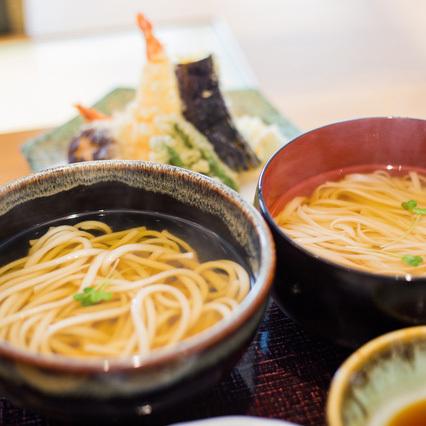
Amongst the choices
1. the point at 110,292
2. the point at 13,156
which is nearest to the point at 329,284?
the point at 110,292

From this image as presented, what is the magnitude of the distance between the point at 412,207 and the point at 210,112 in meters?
0.99

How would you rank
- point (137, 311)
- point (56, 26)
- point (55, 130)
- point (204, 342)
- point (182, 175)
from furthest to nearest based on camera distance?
point (56, 26) → point (55, 130) → point (182, 175) → point (137, 311) → point (204, 342)

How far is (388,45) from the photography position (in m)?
3.79

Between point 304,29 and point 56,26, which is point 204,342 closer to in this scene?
point 304,29

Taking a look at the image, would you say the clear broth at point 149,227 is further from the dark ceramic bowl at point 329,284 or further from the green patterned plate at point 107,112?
the green patterned plate at point 107,112

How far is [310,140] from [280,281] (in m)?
0.43

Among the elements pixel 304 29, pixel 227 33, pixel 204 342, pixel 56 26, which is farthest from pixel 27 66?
pixel 204 342

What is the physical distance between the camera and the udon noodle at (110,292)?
1.07 meters

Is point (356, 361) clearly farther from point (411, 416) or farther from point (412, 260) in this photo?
point (412, 260)

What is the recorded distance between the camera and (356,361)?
0.97m

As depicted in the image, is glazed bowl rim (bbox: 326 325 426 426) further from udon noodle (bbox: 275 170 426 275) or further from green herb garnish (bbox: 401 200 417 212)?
green herb garnish (bbox: 401 200 417 212)

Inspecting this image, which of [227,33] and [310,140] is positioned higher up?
[310,140]

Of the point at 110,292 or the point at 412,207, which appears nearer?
the point at 110,292

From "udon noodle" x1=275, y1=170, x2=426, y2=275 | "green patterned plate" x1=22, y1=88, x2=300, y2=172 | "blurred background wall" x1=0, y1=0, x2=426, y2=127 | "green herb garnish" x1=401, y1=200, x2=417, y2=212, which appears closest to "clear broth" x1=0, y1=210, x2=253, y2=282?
"udon noodle" x1=275, y1=170, x2=426, y2=275
